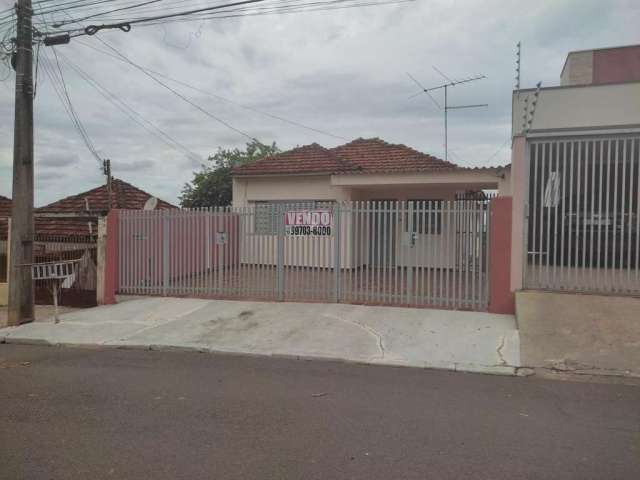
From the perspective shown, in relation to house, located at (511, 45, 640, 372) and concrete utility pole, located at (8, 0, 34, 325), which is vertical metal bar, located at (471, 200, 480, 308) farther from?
concrete utility pole, located at (8, 0, 34, 325)

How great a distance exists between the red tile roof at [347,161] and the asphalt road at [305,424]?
9.25 meters

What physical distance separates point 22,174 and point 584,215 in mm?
9530

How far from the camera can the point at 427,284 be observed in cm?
923

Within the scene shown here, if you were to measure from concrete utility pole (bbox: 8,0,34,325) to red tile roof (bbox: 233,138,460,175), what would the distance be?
22.8 ft

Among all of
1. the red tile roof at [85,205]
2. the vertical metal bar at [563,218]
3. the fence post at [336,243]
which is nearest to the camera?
the vertical metal bar at [563,218]

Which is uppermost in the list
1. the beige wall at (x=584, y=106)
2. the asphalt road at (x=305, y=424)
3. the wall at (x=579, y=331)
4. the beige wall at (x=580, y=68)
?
the beige wall at (x=580, y=68)

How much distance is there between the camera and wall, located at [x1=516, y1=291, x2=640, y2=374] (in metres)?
6.18

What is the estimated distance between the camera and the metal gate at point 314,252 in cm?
895

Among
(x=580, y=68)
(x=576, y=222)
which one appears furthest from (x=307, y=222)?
(x=580, y=68)

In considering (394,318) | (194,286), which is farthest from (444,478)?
(194,286)

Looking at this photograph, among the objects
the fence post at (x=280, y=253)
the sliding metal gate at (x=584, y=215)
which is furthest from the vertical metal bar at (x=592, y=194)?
the fence post at (x=280, y=253)

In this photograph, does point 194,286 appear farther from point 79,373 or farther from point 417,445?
point 417,445

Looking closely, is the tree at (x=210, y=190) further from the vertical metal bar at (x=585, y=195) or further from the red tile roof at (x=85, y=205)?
the vertical metal bar at (x=585, y=195)

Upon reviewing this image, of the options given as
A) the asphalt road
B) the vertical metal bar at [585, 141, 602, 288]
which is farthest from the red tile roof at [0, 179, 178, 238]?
the vertical metal bar at [585, 141, 602, 288]
